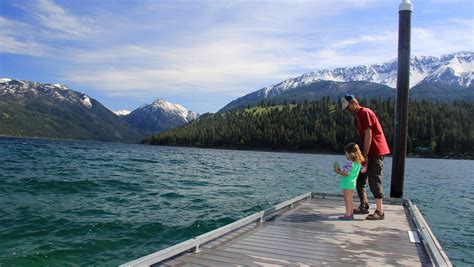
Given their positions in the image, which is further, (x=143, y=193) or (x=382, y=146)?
(x=143, y=193)

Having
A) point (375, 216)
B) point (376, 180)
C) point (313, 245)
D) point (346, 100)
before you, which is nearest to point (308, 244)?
point (313, 245)

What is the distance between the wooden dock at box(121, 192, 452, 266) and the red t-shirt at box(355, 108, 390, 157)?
6.54 ft

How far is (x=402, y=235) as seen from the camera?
1030cm

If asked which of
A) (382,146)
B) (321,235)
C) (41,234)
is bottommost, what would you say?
(41,234)

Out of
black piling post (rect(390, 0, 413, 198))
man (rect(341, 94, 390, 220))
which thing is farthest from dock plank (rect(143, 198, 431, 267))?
black piling post (rect(390, 0, 413, 198))

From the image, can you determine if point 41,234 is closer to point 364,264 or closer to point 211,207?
point 211,207

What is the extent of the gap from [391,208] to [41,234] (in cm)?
1178

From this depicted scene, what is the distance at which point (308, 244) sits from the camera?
9031mm

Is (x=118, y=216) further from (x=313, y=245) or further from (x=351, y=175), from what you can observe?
(x=313, y=245)

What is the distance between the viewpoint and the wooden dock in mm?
7680

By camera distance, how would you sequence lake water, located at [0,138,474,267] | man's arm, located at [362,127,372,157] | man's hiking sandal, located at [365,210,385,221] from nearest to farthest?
man's arm, located at [362,127,372,157] → man's hiking sandal, located at [365,210,385,221] → lake water, located at [0,138,474,267]

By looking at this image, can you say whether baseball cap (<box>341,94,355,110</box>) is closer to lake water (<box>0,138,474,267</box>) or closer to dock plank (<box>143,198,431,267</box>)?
dock plank (<box>143,198,431,267</box>)

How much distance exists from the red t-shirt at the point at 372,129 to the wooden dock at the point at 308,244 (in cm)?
199

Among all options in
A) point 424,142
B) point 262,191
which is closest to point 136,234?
point 262,191
